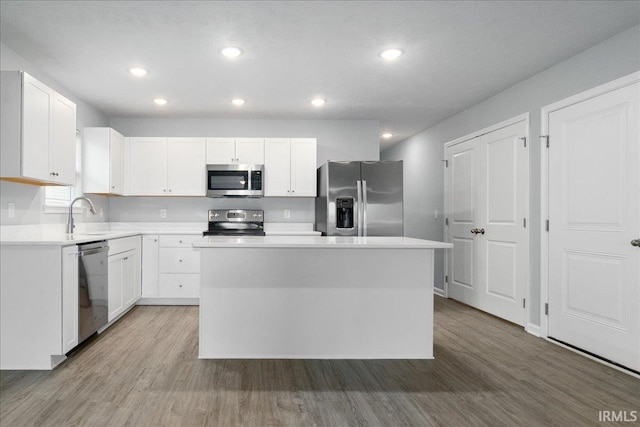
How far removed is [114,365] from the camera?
2717mm

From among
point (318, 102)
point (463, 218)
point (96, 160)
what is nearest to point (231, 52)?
point (318, 102)

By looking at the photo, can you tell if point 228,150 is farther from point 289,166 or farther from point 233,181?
point 289,166

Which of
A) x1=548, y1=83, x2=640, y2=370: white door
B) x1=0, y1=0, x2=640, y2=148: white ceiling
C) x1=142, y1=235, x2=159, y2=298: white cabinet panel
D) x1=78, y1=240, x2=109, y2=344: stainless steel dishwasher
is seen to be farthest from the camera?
x1=142, y1=235, x2=159, y2=298: white cabinet panel

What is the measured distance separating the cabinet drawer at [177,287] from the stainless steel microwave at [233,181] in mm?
1076

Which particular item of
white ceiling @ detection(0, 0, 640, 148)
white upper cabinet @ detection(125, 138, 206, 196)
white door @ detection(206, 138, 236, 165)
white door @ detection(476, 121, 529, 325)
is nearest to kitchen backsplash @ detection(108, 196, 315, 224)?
white upper cabinet @ detection(125, 138, 206, 196)

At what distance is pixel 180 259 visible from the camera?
4637 mm

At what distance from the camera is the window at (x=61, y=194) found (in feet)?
12.0

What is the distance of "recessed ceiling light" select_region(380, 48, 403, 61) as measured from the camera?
3051 millimetres

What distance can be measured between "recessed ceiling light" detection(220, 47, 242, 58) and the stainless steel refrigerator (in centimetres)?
170

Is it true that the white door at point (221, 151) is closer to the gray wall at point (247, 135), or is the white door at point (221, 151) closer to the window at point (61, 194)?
the gray wall at point (247, 135)

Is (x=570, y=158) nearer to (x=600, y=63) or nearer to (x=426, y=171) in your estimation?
(x=600, y=63)

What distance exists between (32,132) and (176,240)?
6.63 ft

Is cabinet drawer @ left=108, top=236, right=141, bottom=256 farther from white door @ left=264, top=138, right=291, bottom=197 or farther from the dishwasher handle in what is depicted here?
white door @ left=264, top=138, right=291, bottom=197

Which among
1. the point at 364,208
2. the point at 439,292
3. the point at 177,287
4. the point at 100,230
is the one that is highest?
the point at 364,208
